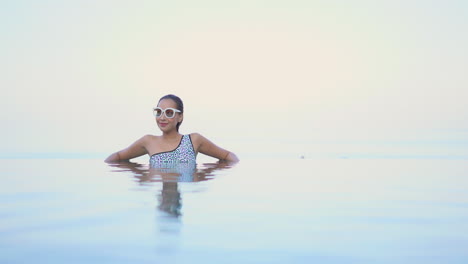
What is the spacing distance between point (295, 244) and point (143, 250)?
0.94 m

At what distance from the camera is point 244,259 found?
120 inches

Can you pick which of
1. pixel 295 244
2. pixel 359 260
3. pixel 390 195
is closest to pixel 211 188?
pixel 390 195

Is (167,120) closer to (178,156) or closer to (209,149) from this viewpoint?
(178,156)

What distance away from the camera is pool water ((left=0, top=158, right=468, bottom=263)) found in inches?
126

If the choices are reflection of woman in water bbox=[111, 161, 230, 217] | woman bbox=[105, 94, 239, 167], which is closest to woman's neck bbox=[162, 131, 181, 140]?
woman bbox=[105, 94, 239, 167]

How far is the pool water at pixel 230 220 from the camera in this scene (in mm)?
3197

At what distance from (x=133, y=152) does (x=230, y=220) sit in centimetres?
660

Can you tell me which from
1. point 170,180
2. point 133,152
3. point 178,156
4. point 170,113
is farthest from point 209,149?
point 170,180

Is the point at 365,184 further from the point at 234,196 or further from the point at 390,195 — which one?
the point at 234,196

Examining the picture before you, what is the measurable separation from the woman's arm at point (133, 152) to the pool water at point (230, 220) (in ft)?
8.41

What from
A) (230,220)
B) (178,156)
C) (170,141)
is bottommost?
(230,220)

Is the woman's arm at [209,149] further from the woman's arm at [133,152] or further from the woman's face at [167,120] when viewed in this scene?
the woman's arm at [133,152]

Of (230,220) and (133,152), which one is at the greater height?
(133,152)

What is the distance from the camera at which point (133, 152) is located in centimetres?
1053
